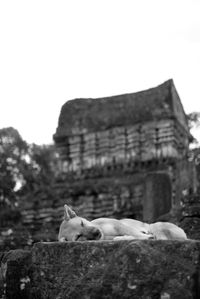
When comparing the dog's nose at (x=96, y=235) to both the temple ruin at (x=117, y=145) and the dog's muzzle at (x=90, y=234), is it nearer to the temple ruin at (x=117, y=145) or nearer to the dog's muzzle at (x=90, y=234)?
the dog's muzzle at (x=90, y=234)

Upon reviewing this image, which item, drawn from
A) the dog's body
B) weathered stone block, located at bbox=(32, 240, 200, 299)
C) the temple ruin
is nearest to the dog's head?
the dog's body

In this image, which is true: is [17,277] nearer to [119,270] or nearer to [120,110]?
[119,270]

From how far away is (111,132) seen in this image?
19.5m

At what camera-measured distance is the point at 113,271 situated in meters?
3.37

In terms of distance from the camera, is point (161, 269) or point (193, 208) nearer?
point (161, 269)

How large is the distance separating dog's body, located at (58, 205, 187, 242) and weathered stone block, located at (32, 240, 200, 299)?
452 millimetres

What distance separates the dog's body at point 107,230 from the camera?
405 centimetres

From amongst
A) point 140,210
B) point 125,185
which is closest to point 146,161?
point 125,185

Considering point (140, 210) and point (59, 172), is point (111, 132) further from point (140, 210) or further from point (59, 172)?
point (140, 210)

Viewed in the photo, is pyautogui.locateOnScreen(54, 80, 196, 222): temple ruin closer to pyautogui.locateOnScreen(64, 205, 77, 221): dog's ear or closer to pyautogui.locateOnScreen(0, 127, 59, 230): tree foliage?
pyautogui.locateOnScreen(0, 127, 59, 230): tree foliage

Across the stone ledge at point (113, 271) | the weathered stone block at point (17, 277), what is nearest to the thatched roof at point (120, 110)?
the weathered stone block at point (17, 277)

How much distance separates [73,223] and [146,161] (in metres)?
14.3

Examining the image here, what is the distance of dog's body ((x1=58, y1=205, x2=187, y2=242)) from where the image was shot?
4.05 meters

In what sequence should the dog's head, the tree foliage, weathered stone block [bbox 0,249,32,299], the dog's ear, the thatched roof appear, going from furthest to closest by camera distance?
the tree foliage, the thatched roof, the dog's ear, the dog's head, weathered stone block [bbox 0,249,32,299]
